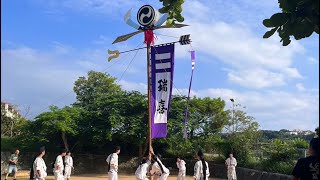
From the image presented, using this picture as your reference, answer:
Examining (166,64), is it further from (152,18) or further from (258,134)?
(258,134)

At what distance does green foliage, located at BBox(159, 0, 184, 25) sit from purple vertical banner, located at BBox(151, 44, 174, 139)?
8.22 meters

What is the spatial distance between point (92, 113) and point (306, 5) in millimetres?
24921

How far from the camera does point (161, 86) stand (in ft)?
44.2

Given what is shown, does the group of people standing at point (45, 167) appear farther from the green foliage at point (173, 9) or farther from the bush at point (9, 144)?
the bush at point (9, 144)

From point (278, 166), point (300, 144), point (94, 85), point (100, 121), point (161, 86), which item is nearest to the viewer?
point (161, 86)

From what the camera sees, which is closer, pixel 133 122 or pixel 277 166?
pixel 277 166

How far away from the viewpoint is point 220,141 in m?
27.0

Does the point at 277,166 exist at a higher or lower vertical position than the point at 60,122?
lower

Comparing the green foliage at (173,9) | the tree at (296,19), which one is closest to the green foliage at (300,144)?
the green foliage at (173,9)

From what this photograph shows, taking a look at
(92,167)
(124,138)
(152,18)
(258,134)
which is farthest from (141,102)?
(152,18)

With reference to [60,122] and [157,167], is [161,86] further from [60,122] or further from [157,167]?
[60,122]

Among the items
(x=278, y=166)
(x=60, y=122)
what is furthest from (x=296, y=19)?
(x=60, y=122)

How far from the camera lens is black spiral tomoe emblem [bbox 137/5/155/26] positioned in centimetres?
1453

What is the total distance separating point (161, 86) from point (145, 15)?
2.83 metres
